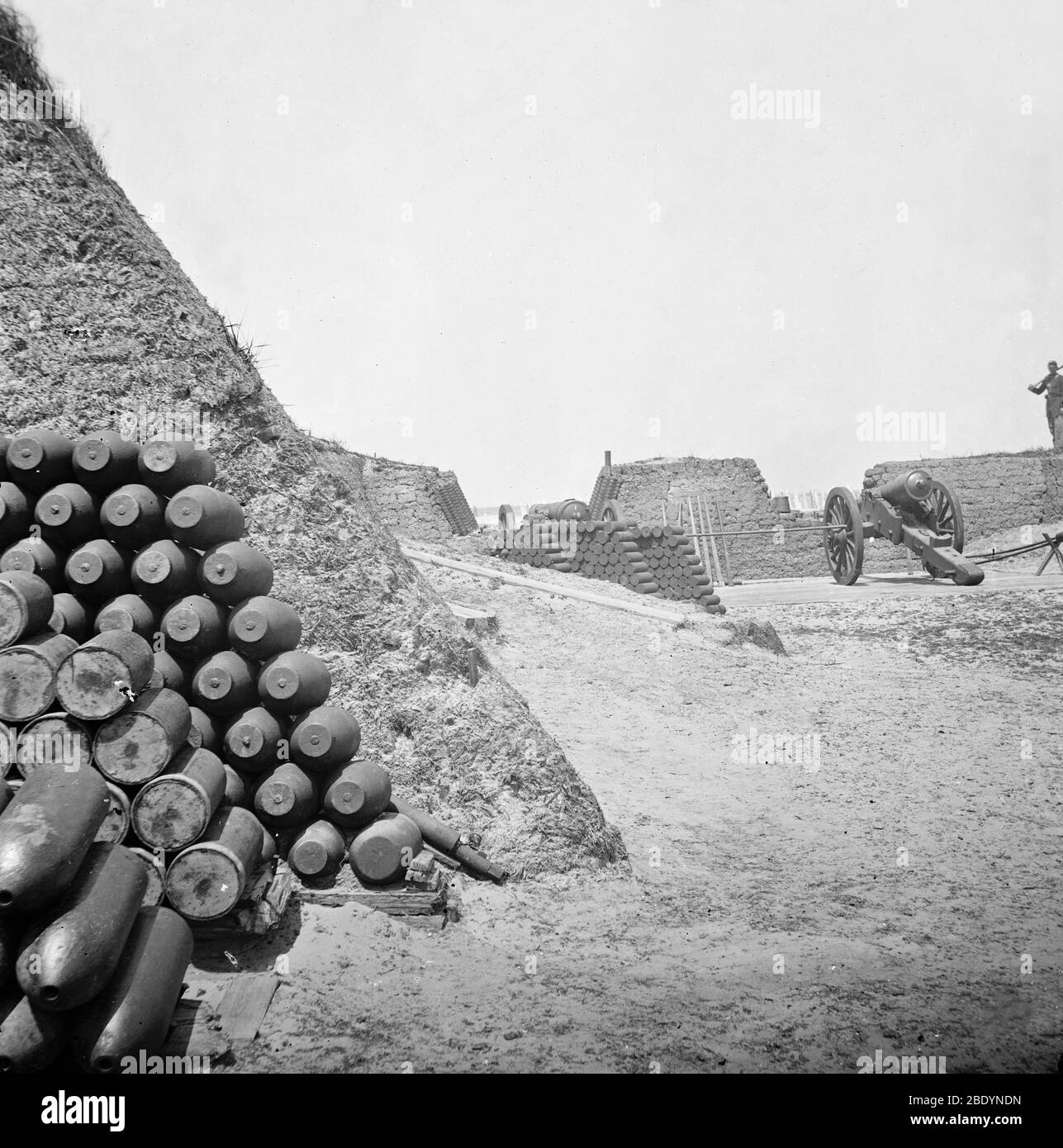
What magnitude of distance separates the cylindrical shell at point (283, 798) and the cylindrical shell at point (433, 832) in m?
0.52

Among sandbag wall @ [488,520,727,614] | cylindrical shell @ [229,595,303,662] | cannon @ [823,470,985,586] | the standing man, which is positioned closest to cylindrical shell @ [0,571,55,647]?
cylindrical shell @ [229,595,303,662]

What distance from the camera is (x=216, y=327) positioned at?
19.0 feet

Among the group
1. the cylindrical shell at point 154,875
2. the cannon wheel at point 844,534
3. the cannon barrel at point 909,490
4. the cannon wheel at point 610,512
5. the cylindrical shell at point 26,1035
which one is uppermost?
the cannon wheel at point 610,512

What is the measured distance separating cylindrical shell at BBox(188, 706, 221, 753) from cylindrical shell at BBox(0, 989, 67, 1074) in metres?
1.30

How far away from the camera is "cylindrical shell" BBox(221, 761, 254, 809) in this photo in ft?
12.7

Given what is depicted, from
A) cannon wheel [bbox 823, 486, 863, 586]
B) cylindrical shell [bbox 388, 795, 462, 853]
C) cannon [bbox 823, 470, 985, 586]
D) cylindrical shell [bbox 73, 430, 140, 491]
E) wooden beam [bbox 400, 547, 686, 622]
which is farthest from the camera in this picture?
cannon wheel [bbox 823, 486, 863, 586]

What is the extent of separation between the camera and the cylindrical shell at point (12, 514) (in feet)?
13.1

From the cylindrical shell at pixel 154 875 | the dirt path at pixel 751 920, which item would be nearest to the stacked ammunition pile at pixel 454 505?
the dirt path at pixel 751 920

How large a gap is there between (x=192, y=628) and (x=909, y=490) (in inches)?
555

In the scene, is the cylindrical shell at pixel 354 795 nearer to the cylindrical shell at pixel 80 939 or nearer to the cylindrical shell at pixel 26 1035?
the cylindrical shell at pixel 80 939

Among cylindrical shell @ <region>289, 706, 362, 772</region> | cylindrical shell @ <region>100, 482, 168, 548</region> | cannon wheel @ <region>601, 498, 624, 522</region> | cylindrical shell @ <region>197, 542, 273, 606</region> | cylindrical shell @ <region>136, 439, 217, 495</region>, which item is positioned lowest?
cylindrical shell @ <region>289, 706, 362, 772</region>

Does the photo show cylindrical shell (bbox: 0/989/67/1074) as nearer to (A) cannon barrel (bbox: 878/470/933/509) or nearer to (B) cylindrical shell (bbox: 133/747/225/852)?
(B) cylindrical shell (bbox: 133/747/225/852)

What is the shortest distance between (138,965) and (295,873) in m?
1.22

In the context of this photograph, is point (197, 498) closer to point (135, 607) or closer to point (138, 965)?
point (135, 607)
